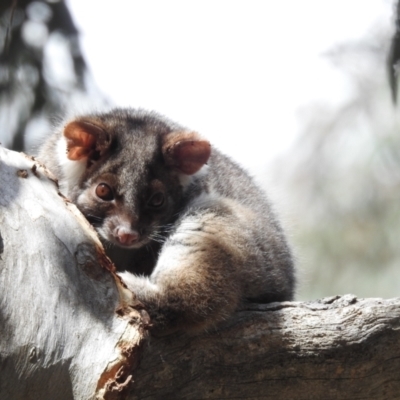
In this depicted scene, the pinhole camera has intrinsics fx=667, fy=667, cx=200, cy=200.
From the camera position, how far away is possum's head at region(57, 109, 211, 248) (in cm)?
391

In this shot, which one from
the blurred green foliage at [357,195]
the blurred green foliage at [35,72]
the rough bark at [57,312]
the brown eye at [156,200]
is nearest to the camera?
the rough bark at [57,312]

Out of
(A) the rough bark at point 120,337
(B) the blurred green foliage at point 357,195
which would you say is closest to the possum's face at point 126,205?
(A) the rough bark at point 120,337

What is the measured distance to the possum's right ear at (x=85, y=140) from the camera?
3.99 meters

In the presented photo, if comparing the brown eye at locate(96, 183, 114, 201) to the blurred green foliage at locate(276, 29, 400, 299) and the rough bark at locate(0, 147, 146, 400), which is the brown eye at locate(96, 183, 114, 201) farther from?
the blurred green foliage at locate(276, 29, 400, 299)

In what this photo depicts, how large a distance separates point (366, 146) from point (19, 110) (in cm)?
624

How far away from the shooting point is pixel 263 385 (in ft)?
12.0

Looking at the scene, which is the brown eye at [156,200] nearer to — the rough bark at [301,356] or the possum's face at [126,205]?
the possum's face at [126,205]

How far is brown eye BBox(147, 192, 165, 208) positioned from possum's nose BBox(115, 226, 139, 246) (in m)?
0.30

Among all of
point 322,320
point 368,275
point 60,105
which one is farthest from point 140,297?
point 368,275

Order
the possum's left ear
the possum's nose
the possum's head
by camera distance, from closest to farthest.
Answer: the possum's nose, the possum's head, the possum's left ear

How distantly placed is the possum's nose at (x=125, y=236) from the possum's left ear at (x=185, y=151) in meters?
0.65

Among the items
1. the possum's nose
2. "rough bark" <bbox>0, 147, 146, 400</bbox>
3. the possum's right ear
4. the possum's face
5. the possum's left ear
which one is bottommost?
"rough bark" <bbox>0, 147, 146, 400</bbox>

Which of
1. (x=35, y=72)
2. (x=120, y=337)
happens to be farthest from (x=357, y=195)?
(x=120, y=337)

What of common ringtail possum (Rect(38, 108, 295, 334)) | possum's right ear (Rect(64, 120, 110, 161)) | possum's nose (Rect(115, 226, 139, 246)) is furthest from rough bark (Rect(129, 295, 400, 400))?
possum's right ear (Rect(64, 120, 110, 161))
